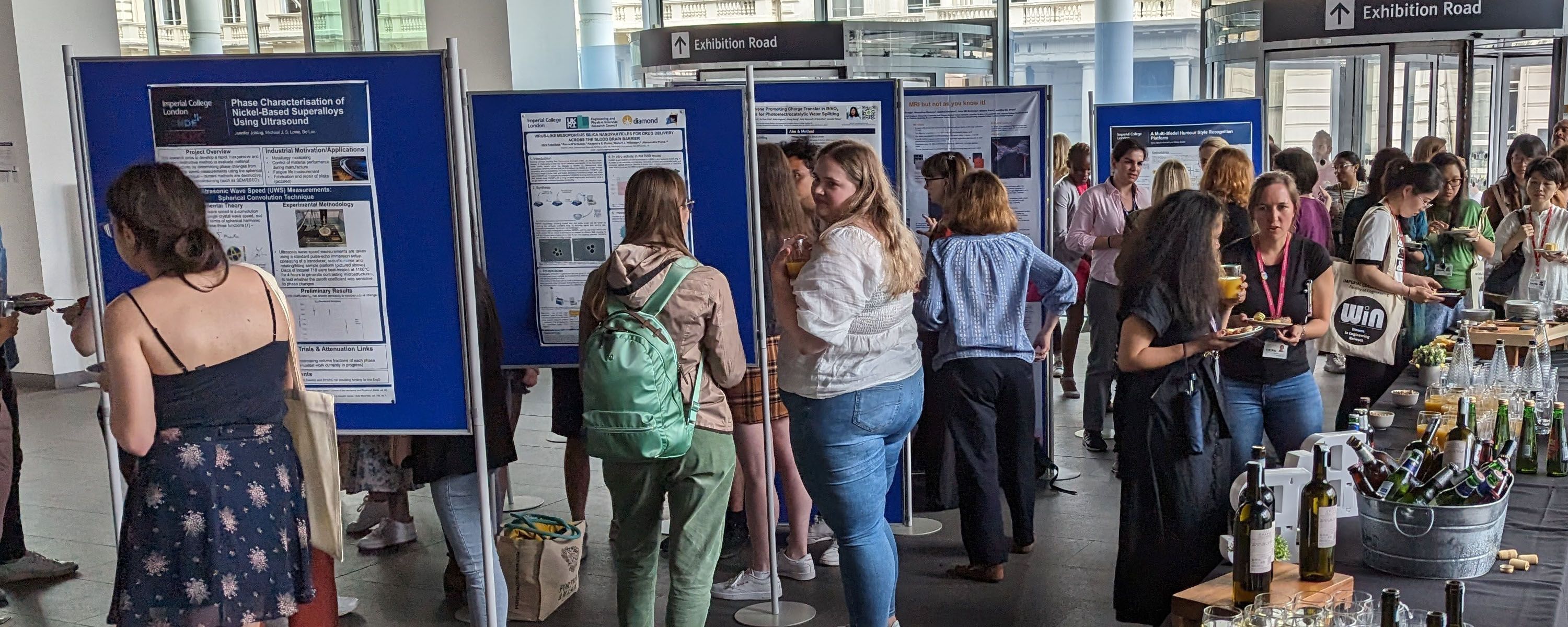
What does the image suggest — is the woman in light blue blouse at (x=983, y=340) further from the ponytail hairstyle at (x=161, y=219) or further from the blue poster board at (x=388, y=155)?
the ponytail hairstyle at (x=161, y=219)

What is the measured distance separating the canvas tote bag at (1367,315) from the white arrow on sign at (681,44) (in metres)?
6.50

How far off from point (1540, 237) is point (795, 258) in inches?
147

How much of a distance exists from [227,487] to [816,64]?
310 inches

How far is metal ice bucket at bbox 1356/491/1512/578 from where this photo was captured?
214cm

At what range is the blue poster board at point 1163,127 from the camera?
6.66 m

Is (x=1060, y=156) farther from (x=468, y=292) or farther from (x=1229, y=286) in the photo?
(x=468, y=292)

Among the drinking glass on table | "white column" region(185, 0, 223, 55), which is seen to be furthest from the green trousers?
"white column" region(185, 0, 223, 55)

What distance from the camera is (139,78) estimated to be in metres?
2.88

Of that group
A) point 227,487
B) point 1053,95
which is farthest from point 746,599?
point 1053,95

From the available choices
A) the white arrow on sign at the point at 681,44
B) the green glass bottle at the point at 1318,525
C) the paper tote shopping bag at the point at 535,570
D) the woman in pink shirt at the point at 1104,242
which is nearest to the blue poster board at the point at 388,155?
the paper tote shopping bag at the point at 535,570

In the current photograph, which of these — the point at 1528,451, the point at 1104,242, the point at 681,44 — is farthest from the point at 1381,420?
the point at 681,44

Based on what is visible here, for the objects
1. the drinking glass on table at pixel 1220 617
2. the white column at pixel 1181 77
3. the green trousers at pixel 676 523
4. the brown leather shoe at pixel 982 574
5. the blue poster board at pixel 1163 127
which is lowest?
the brown leather shoe at pixel 982 574

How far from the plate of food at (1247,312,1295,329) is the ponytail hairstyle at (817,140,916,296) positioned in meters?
0.95

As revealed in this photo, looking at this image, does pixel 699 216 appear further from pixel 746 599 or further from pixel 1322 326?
pixel 1322 326
